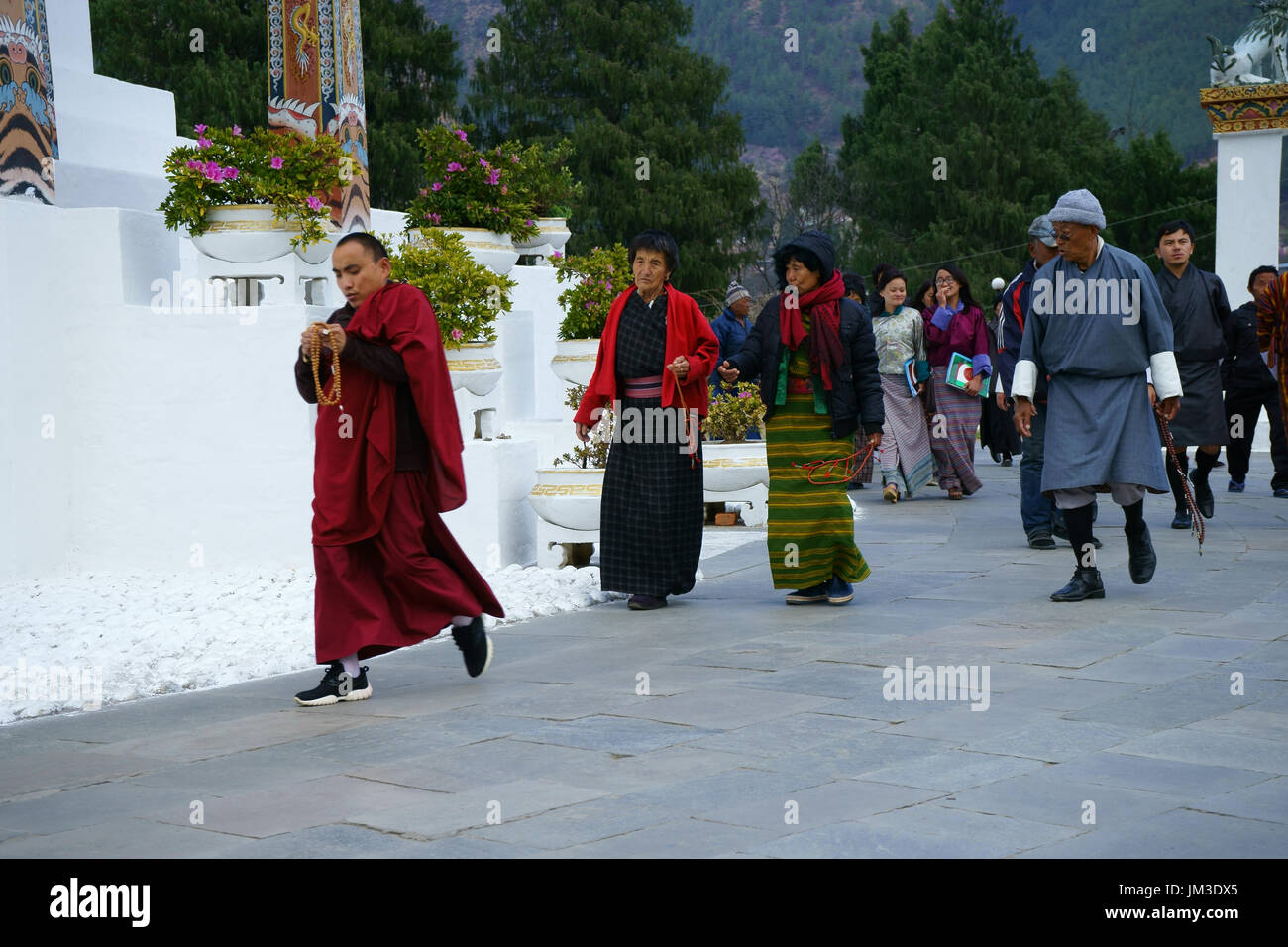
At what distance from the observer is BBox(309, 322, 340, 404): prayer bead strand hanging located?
17.2ft

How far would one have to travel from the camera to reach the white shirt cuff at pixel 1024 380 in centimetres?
685

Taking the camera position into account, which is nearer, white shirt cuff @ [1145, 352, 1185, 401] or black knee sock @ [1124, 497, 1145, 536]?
white shirt cuff @ [1145, 352, 1185, 401]

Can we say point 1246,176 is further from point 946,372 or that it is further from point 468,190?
point 468,190

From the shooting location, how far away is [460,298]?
916 cm

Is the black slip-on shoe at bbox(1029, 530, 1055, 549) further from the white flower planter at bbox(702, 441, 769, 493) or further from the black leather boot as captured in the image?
the white flower planter at bbox(702, 441, 769, 493)

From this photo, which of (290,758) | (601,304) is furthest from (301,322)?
(290,758)

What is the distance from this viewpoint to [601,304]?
10.8 m

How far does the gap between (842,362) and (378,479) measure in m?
2.44

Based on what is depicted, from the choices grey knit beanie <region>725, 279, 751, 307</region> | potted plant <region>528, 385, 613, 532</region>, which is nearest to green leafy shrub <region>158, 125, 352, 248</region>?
potted plant <region>528, 385, 613, 532</region>

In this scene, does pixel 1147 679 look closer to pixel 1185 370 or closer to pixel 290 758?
pixel 290 758

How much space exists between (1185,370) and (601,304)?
3921 mm

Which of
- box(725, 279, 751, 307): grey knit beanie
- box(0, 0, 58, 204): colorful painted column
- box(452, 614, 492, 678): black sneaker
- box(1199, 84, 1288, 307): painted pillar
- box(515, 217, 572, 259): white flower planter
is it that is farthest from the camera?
box(1199, 84, 1288, 307): painted pillar

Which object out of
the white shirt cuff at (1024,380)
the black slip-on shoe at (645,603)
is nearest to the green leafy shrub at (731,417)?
the black slip-on shoe at (645,603)

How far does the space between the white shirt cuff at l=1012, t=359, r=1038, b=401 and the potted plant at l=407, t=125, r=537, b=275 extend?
21.8ft
